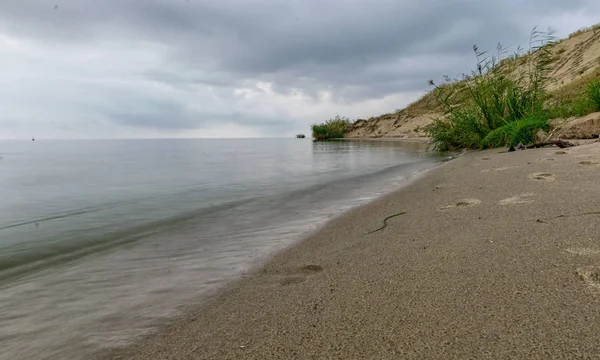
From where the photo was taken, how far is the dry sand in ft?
3.87

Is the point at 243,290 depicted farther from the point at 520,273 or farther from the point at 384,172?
the point at 384,172

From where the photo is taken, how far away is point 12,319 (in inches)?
78.4

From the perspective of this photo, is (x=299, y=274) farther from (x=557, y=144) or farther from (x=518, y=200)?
(x=557, y=144)

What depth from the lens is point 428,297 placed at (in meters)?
1.52

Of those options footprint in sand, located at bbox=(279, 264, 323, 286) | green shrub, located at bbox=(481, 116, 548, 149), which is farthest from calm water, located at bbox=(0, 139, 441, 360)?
green shrub, located at bbox=(481, 116, 548, 149)

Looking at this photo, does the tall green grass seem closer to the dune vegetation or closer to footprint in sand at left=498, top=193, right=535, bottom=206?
the dune vegetation

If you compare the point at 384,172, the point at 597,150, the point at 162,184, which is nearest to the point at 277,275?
the point at 597,150

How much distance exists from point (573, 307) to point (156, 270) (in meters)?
2.44

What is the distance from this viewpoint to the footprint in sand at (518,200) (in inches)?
117

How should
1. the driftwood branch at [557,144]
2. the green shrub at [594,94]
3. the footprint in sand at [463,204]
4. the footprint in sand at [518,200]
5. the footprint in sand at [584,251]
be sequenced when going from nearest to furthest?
the footprint in sand at [584,251] → the footprint in sand at [518,200] → the footprint in sand at [463,204] → the driftwood branch at [557,144] → the green shrub at [594,94]

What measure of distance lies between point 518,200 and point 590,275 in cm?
170

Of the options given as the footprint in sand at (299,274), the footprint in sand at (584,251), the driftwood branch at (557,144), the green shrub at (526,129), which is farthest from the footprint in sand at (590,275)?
the green shrub at (526,129)

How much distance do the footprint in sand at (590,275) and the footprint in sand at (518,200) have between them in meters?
1.50

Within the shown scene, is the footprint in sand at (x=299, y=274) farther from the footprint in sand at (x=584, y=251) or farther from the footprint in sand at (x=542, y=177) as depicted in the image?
the footprint in sand at (x=542, y=177)
